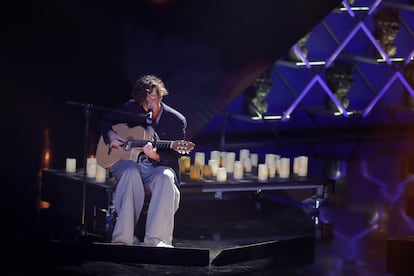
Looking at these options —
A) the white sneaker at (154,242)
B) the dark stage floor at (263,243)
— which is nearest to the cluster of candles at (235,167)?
the dark stage floor at (263,243)

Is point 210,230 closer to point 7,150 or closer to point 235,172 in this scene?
point 235,172

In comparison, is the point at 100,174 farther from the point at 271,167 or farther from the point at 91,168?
the point at 271,167

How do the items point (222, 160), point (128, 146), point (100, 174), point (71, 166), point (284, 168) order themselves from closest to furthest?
point (128, 146)
point (100, 174)
point (71, 166)
point (284, 168)
point (222, 160)

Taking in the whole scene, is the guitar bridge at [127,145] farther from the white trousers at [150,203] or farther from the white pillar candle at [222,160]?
the white pillar candle at [222,160]

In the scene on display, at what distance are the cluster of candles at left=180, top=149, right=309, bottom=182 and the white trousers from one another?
1.47 feet

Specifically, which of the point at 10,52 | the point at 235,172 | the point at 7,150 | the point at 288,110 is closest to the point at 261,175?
the point at 235,172

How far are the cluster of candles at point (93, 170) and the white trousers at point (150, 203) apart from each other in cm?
25

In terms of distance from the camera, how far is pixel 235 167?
4.14 meters

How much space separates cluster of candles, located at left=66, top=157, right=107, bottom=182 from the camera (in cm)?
388

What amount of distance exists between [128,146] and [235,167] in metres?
0.60

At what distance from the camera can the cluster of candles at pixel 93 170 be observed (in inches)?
153

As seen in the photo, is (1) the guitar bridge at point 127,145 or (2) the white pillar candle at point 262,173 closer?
(1) the guitar bridge at point 127,145

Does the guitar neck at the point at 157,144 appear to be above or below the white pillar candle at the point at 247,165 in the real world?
above

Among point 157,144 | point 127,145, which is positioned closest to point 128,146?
point 127,145
